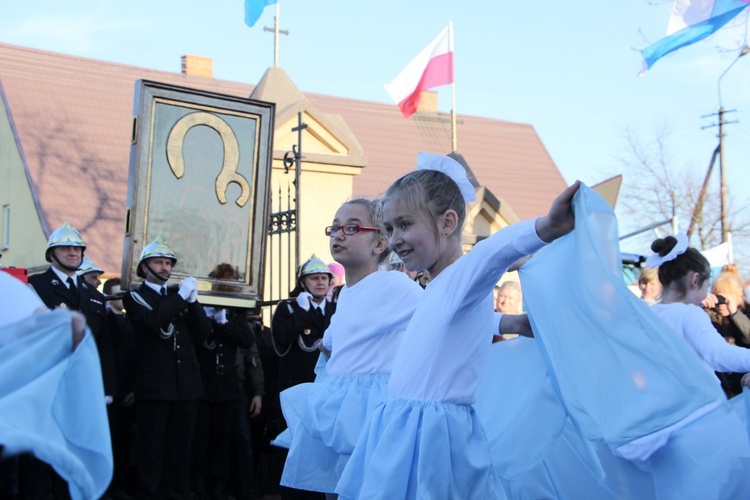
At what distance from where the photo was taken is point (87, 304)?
8.22 metres

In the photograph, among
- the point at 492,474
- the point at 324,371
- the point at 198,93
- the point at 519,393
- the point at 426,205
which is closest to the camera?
the point at 492,474

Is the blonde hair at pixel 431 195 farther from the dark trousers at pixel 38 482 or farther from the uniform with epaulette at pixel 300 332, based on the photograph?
the uniform with epaulette at pixel 300 332

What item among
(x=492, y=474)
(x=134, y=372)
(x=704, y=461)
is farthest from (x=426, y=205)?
(x=134, y=372)

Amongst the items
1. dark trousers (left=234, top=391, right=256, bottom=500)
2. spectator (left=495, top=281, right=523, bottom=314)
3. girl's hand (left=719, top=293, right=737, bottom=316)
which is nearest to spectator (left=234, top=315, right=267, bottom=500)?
dark trousers (left=234, top=391, right=256, bottom=500)

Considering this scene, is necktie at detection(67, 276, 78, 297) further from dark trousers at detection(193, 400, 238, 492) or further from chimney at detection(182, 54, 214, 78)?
chimney at detection(182, 54, 214, 78)

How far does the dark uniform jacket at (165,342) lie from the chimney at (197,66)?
815 inches

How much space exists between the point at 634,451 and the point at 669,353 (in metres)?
1.05

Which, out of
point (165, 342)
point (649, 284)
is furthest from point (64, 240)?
point (649, 284)

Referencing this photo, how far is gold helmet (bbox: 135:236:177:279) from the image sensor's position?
28.0 feet

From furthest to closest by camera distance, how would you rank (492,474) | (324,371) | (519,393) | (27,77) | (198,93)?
1. (27,77)
2. (198,93)
3. (324,371)
4. (519,393)
5. (492,474)

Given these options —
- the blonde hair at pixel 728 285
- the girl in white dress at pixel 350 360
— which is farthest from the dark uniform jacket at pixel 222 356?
the blonde hair at pixel 728 285

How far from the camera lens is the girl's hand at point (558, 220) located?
3123 mm

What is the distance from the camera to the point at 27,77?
2383 cm

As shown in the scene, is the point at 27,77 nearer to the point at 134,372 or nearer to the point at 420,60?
the point at 420,60
